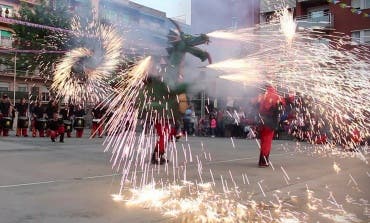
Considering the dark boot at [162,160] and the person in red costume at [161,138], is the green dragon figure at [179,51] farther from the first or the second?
the dark boot at [162,160]

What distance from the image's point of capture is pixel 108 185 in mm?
6621

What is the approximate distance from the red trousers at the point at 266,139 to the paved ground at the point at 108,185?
1.24 ft

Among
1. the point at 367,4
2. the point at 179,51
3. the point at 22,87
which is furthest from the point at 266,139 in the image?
the point at 22,87

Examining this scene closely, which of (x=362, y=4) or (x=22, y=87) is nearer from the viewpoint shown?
(x=362, y=4)

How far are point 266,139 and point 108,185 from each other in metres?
3.98

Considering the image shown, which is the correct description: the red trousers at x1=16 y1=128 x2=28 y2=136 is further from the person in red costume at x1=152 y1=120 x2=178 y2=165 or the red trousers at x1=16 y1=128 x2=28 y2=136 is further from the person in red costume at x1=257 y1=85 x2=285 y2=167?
the person in red costume at x1=257 y1=85 x2=285 y2=167

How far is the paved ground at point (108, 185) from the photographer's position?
4.98 metres

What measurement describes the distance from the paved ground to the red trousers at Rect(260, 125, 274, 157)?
378mm

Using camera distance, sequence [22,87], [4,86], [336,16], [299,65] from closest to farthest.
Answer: [299,65]
[336,16]
[4,86]
[22,87]

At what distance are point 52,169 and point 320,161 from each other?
6.21 meters

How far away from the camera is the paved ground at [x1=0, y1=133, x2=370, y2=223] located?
16.3 feet

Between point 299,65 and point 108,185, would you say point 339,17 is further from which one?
point 108,185

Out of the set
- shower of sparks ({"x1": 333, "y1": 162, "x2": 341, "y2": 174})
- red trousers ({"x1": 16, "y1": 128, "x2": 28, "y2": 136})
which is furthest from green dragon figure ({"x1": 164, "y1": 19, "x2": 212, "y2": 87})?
red trousers ({"x1": 16, "y1": 128, "x2": 28, "y2": 136})

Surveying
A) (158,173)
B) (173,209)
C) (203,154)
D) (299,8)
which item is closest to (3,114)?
(203,154)
